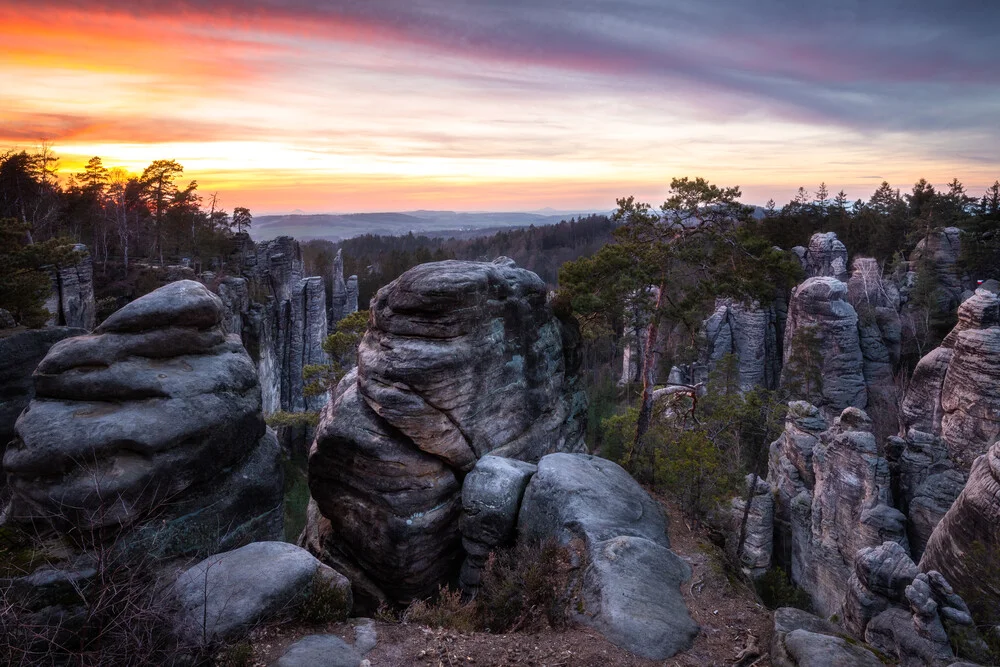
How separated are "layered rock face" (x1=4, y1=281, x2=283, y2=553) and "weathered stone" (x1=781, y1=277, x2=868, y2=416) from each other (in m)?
36.2

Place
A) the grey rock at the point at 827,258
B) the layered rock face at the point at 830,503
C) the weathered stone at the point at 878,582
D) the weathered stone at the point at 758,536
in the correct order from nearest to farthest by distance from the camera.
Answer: the weathered stone at the point at 878,582 → the layered rock face at the point at 830,503 → the weathered stone at the point at 758,536 → the grey rock at the point at 827,258

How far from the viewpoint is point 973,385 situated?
2055 cm

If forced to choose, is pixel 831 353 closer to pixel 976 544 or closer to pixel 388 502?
pixel 976 544

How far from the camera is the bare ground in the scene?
811cm

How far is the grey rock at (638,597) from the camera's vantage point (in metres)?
8.67

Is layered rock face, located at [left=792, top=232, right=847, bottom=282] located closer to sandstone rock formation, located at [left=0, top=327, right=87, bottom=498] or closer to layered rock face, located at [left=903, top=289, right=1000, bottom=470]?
layered rock face, located at [left=903, top=289, right=1000, bottom=470]

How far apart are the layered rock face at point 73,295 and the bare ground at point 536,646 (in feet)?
98.2

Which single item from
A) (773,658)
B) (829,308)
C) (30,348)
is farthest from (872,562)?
(829,308)

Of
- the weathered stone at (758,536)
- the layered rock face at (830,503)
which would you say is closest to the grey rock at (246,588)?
the layered rock face at (830,503)

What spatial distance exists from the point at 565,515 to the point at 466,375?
5024 mm

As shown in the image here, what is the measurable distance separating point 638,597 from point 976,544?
8.51m

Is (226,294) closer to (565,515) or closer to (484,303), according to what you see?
(484,303)

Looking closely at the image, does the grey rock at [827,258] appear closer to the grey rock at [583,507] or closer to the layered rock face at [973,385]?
the layered rock face at [973,385]

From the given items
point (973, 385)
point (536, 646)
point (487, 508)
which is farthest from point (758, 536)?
point (536, 646)
